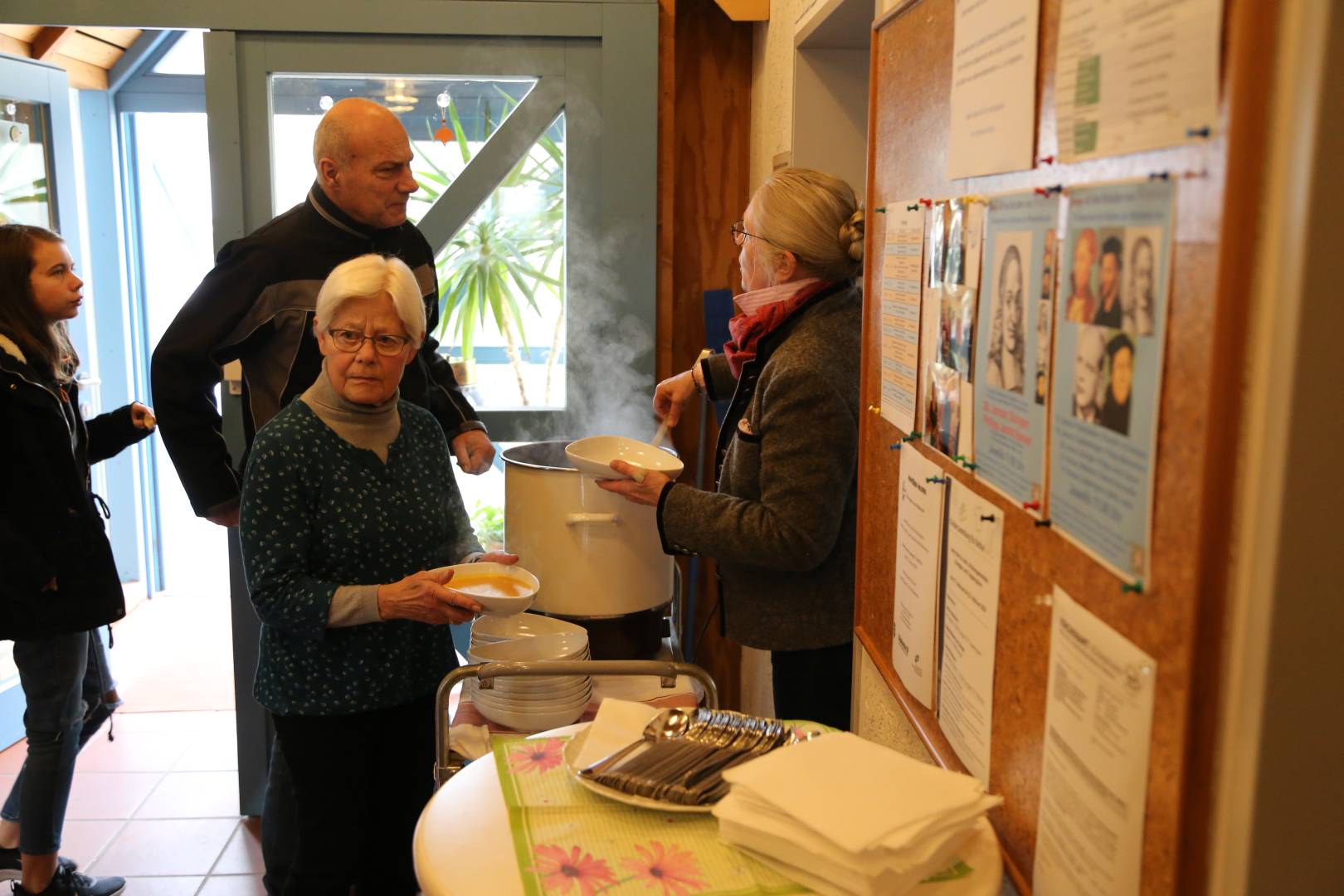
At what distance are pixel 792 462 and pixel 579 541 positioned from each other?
26.5 inches

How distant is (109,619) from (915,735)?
1.96 metres

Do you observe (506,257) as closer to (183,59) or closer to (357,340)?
(357,340)

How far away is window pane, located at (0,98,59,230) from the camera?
3.46 meters

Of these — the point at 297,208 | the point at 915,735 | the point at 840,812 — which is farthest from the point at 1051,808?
the point at 297,208

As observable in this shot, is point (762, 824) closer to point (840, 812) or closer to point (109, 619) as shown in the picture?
point (840, 812)

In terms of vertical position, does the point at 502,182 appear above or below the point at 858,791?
above

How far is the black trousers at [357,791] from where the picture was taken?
1854 millimetres

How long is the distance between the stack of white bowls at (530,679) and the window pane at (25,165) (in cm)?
239

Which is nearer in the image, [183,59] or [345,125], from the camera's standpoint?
[345,125]

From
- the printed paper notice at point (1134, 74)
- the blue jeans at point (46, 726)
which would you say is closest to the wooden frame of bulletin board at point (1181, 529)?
the printed paper notice at point (1134, 74)

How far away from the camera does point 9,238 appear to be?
251cm

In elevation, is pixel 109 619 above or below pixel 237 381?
below

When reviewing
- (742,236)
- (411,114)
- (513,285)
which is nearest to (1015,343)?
(742,236)

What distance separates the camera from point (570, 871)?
93 cm
